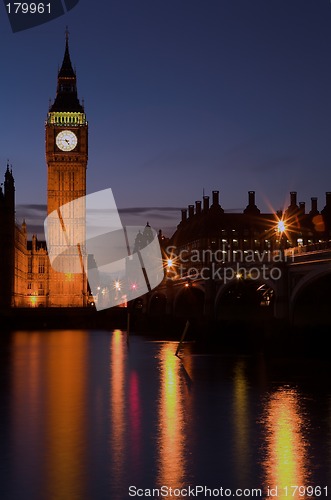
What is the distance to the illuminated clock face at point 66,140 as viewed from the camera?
158m

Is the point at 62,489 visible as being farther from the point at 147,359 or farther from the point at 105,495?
the point at 147,359

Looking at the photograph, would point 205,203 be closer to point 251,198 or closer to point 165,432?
point 251,198

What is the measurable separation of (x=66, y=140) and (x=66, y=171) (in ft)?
21.4

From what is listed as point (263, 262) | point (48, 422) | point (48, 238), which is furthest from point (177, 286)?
point (48, 422)

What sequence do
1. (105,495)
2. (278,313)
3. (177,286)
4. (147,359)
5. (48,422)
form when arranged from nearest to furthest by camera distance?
(105,495) → (48,422) → (147,359) → (278,313) → (177,286)

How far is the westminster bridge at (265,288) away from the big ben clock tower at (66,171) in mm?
52964

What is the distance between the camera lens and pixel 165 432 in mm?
24219

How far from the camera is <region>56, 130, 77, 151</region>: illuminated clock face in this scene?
158 meters

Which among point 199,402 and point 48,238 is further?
point 48,238

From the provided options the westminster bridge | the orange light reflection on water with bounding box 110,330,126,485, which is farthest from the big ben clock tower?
the orange light reflection on water with bounding box 110,330,126,485

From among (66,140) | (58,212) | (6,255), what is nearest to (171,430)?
(6,255)

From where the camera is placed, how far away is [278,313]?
5719 cm

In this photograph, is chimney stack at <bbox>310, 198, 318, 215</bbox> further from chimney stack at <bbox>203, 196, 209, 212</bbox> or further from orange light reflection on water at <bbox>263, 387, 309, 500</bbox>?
orange light reflection on water at <bbox>263, 387, 309, 500</bbox>

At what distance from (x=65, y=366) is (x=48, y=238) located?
109 meters
